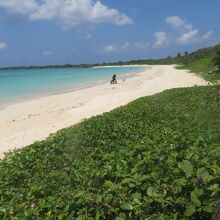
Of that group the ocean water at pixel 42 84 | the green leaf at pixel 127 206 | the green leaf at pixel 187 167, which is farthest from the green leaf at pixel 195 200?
the ocean water at pixel 42 84

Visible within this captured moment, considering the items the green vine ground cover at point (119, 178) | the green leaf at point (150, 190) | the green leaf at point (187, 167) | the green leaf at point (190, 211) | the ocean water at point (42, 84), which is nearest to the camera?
the green leaf at point (190, 211)

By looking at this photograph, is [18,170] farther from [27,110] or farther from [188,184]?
[27,110]

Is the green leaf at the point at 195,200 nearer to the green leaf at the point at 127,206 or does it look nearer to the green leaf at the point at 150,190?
the green leaf at the point at 150,190

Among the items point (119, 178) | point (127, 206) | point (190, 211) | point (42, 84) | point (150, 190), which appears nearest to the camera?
point (190, 211)

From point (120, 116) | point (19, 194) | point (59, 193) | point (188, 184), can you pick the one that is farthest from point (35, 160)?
point (188, 184)

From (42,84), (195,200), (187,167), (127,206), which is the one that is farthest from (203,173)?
(42,84)

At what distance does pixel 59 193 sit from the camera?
6.86m

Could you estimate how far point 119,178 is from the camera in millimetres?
6664

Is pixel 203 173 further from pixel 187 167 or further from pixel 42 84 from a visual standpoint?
pixel 42 84

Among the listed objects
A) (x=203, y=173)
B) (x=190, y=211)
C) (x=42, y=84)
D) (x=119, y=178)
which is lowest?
(x=42, y=84)

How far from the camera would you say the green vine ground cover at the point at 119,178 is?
5336mm

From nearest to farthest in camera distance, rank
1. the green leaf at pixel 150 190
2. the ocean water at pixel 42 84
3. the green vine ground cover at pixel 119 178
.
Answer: the green vine ground cover at pixel 119 178 → the green leaf at pixel 150 190 → the ocean water at pixel 42 84

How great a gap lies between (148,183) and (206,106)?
966 cm

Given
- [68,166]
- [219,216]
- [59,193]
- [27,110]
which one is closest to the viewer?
[219,216]
